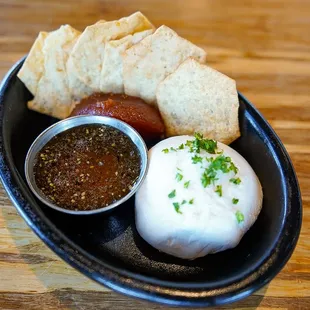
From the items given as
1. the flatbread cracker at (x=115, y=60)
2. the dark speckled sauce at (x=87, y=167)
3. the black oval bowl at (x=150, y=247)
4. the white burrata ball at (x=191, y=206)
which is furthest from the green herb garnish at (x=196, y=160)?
the flatbread cracker at (x=115, y=60)

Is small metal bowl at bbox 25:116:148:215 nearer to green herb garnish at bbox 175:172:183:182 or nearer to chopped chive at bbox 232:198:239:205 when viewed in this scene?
green herb garnish at bbox 175:172:183:182

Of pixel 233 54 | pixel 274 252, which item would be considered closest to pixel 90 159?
pixel 274 252

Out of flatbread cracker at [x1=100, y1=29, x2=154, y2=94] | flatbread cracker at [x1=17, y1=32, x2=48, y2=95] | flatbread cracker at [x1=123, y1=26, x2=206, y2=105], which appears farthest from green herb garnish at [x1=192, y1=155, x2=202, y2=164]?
flatbread cracker at [x1=17, y1=32, x2=48, y2=95]

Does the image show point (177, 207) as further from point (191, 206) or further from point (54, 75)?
point (54, 75)

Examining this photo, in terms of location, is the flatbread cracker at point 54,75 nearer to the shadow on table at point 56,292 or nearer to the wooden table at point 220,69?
the wooden table at point 220,69

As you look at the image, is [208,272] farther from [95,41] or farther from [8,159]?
[95,41]

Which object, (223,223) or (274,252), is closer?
(274,252)

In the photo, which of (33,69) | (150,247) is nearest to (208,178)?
(150,247)
